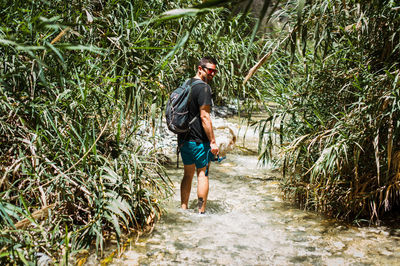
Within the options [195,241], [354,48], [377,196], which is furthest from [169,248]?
[354,48]

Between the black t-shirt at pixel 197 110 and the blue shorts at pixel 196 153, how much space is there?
55mm

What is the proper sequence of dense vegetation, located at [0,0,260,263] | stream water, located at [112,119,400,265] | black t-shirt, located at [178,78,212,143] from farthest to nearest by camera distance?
black t-shirt, located at [178,78,212,143] → stream water, located at [112,119,400,265] → dense vegetation, located at [0,0,260,263]

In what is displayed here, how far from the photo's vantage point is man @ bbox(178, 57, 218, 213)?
15.1 ft

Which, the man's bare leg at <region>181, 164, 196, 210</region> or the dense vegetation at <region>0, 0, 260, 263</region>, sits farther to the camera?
the man's bare leg at <region>181, 164, 196, 210</region>

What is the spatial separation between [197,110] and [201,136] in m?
0.29

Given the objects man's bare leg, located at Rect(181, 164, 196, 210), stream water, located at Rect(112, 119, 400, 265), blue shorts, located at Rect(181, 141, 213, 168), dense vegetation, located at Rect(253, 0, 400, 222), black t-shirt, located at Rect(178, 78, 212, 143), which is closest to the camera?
stream water, located at Rect(112, 119, 400, 265)

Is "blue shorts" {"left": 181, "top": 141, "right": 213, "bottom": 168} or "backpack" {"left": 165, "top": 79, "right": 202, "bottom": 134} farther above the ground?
"backpack" {"left": 165, "top": 79, "right": 202, "bottom": 134}

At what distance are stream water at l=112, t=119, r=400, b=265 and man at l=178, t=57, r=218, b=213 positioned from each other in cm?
43

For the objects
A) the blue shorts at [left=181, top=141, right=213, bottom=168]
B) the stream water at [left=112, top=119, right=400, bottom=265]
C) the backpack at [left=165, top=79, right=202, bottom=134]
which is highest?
the backpack at [left=165, top=79, right=202, bottom=134]

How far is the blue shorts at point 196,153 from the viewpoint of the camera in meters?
4.72

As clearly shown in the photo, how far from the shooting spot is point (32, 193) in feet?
10.8

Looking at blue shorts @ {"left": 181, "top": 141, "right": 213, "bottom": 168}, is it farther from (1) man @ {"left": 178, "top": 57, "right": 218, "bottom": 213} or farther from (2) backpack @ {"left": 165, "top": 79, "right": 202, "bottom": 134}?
(2) backpack @ {"left": 165, "top": 79, "right": 202, "bottom": 134}

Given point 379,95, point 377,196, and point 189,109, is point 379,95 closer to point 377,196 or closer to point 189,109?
point 377,196

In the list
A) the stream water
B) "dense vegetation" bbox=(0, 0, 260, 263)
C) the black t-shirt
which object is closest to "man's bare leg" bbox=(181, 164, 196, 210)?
the stream water
